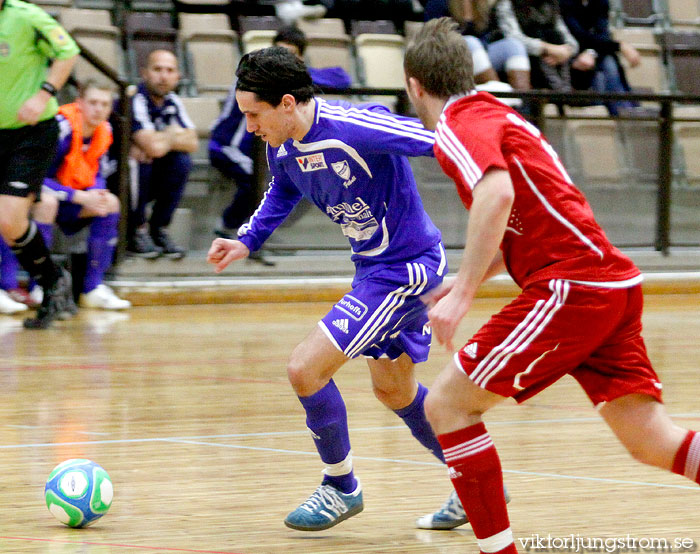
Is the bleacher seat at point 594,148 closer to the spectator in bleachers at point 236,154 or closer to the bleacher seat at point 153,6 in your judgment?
the spectator in bleachers at point 236,154

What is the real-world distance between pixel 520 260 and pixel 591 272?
18 centimetres

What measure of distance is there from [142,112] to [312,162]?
5.29 meters

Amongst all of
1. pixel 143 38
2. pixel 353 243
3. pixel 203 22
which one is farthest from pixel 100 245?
pixel 353 243

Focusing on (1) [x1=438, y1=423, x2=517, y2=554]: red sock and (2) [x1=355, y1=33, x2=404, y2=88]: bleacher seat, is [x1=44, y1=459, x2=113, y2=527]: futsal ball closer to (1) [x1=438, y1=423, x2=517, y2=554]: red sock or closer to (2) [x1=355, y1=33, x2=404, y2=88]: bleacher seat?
(1) [x1=438, y1=423, x2=517, y2=554]: red sock

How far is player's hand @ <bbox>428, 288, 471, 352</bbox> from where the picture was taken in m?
2.56

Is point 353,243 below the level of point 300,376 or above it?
above

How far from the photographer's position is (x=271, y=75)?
337cm

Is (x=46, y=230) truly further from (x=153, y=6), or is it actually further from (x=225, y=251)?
(x=225, y=251)

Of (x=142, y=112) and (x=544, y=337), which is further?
(x=142, y=112)

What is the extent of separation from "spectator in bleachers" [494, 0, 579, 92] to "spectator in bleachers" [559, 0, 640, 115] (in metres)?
0.22

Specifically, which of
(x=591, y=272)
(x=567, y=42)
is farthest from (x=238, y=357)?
(x=567, y=42)

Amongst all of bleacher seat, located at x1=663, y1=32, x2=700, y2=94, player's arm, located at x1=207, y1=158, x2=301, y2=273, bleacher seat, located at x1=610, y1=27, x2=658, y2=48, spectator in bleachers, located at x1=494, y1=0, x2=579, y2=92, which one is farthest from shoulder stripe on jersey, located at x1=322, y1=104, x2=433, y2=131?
bleacher seat, located at x1=663, y1=32, x2=700, y2=94

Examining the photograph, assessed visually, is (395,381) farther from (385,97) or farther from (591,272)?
(385,97)

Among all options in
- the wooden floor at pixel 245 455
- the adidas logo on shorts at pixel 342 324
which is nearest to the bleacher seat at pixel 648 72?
the wooden floor at pixel 245 455
